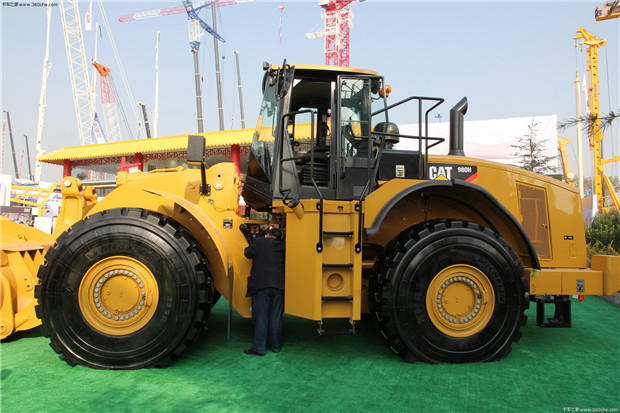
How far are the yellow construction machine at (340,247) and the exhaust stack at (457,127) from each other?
4 centimetres

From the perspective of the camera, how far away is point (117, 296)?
382 centimetres

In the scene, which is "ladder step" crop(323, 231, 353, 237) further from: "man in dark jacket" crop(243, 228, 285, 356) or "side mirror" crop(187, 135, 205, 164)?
"side mirror" crop(187, 135, 205, 164)

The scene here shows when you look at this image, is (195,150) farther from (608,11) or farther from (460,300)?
(608,11)

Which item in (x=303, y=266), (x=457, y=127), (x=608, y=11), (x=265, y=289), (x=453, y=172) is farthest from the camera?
(x=608, y=11)

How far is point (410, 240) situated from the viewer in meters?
3.99

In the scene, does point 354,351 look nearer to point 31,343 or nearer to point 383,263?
point 383,263

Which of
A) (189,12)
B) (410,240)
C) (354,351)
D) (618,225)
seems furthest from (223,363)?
(189,12)

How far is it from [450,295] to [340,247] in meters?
1.15

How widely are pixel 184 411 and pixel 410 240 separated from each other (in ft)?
7.81

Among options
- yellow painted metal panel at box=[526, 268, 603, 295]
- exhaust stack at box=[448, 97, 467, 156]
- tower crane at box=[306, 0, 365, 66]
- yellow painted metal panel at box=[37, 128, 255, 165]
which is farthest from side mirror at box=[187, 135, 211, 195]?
tower crane at box=[306, 0, 365, 66]

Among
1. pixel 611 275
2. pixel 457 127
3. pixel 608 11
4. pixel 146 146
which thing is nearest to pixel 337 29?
pixel 146 146

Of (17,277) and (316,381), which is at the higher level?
(17,277)

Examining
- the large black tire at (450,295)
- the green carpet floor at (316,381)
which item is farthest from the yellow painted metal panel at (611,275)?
the large black tire at (450,295)

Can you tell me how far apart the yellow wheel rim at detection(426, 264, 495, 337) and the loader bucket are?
4.06 meters
